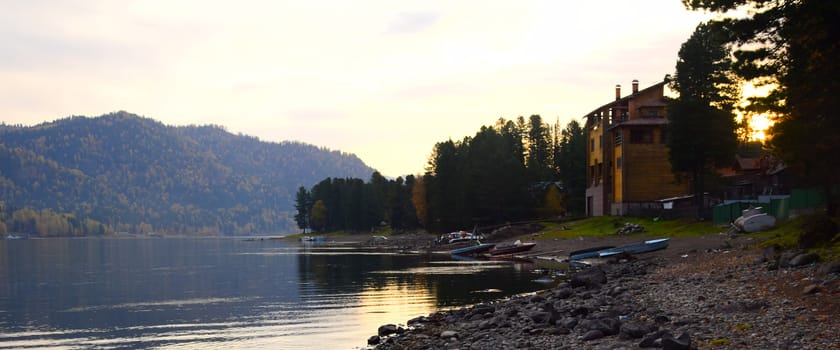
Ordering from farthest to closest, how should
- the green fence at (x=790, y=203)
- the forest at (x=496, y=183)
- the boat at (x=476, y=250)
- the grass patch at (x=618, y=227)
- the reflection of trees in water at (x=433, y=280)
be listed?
the forest at (x=496, y=183) → the boat at (x=476, y=250) → the grass patch at (x=618, y=227) → the green fence at (x=790, y=203) → the reflection of trees in water at (x=433, y=280)

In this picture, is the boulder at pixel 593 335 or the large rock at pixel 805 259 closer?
the boulder at pixel 593 335

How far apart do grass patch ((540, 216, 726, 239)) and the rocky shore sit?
30.2 metres

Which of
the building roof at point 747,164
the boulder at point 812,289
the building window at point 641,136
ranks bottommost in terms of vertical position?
the boulder at point 812,289

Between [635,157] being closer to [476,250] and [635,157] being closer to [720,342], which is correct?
[476,250]

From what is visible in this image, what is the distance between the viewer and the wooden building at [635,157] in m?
92.9

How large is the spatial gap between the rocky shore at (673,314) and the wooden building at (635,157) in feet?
172

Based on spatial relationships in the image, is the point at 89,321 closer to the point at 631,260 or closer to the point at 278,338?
the point at 278,338

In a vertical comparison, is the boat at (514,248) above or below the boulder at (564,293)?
below

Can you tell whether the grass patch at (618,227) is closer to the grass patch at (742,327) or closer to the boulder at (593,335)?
the boulder at (593,335)

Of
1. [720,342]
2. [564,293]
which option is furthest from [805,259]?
[564,293]

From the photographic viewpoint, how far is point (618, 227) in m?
84.8

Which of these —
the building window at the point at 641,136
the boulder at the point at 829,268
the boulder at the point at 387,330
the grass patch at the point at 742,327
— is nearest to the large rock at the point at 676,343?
the grass patch at the point at 742,327

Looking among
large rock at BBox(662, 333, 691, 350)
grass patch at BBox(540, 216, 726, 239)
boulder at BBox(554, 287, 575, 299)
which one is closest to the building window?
grass patch at BBox(540, 216, 726, 239)

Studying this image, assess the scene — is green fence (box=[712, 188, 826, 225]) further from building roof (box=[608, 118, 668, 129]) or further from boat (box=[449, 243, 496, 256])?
boat (box=[449, 243, 496, 256])
